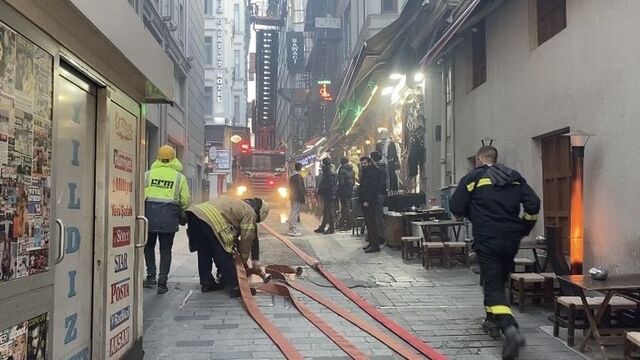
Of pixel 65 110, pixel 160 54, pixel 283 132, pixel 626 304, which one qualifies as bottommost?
pixel 626 304

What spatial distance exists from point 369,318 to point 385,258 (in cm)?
395

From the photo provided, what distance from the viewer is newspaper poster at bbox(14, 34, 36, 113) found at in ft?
7.83

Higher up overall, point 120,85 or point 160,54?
point 160,54

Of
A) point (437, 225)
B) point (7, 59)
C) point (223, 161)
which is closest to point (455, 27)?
point (437, 225)

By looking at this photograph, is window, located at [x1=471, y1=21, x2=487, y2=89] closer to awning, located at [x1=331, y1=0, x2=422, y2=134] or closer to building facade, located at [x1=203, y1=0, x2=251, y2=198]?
awning, located at [x1=331, y1=0, x2=422, y2=134]

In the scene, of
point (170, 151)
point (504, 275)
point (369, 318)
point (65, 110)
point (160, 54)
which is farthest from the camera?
point (170, 151)

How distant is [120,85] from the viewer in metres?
3.86

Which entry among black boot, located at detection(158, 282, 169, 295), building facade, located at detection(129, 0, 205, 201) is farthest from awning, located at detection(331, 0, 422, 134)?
black boot, located at detection(158, 282, 169, 295)

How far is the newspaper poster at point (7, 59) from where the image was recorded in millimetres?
2242

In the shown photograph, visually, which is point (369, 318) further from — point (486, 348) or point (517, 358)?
point (517, 358)

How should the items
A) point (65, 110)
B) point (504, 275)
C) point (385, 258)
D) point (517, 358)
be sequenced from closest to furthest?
point (65, 110) → point (517, 358) → point (504, 275) → point (385, 258)

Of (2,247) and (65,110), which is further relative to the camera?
(65,110)

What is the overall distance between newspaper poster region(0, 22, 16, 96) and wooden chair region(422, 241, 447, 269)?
277 inches

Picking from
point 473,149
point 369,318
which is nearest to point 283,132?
point 473,149
